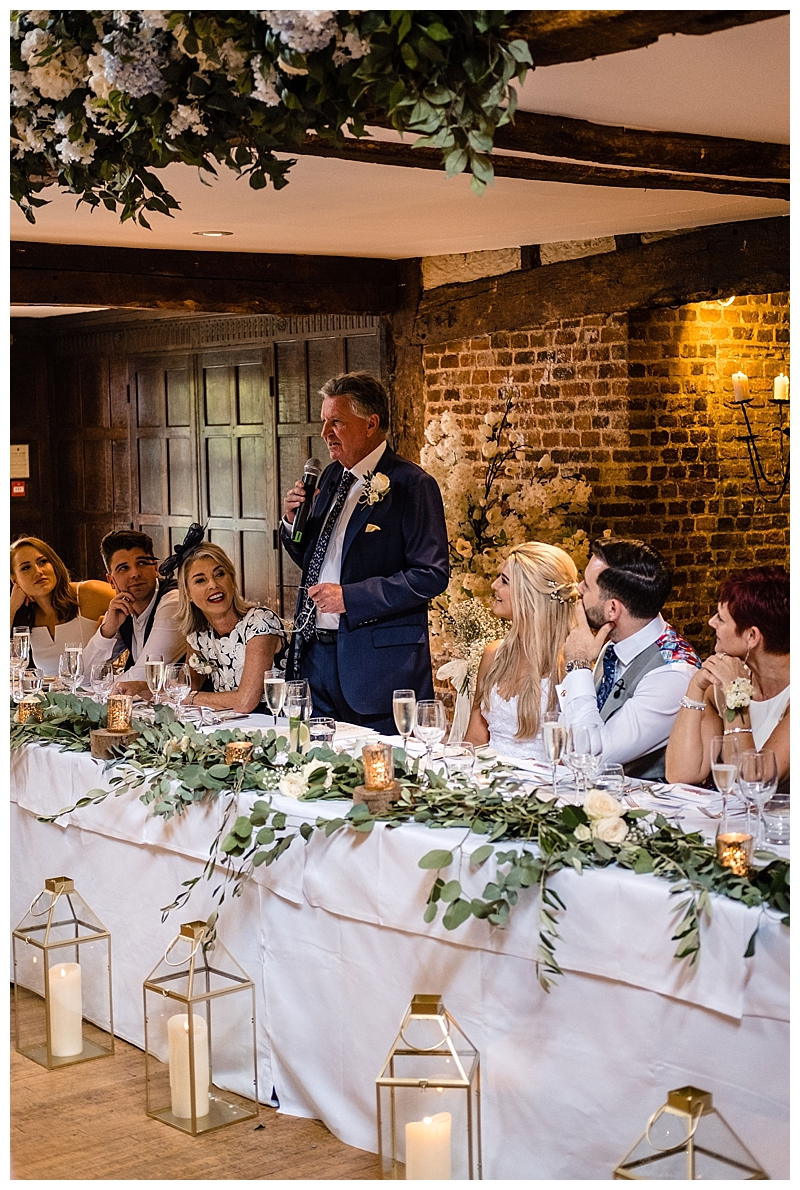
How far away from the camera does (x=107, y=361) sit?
389 inches

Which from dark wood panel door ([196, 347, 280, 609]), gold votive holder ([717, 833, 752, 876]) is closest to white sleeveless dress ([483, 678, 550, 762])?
gold votive holder ([717, 833, 752, 876])

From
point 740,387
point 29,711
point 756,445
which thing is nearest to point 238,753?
point 29,711

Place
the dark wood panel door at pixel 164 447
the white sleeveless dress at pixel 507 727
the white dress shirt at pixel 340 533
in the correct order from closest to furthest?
the white sleeveless dress at pixel 507 727
the white dress shirt at pixel 340 533
the dark wood panel door at pixel 164 447

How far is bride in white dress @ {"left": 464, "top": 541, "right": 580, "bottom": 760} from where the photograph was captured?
3900mm

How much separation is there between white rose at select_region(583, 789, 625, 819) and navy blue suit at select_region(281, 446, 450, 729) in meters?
2.16

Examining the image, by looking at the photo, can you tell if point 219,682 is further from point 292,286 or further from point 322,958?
point 292,286

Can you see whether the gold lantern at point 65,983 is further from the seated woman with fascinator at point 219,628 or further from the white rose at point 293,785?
the seated woman with fascinator at point 219,628

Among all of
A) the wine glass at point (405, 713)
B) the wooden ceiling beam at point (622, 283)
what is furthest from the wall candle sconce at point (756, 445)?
the wine glass at point (405, 713)

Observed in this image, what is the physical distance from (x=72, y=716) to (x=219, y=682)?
2.40 ft

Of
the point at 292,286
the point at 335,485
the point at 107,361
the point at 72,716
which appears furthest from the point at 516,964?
the point at 107,361

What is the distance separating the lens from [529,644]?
Result: 3943 millimetres

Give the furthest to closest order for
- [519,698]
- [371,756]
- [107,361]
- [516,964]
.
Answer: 1. [107,361]
2. [519,698]
3. [371,756]
4. [516,964]

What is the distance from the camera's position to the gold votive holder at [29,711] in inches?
162

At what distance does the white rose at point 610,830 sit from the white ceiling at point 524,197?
5.47 ft
